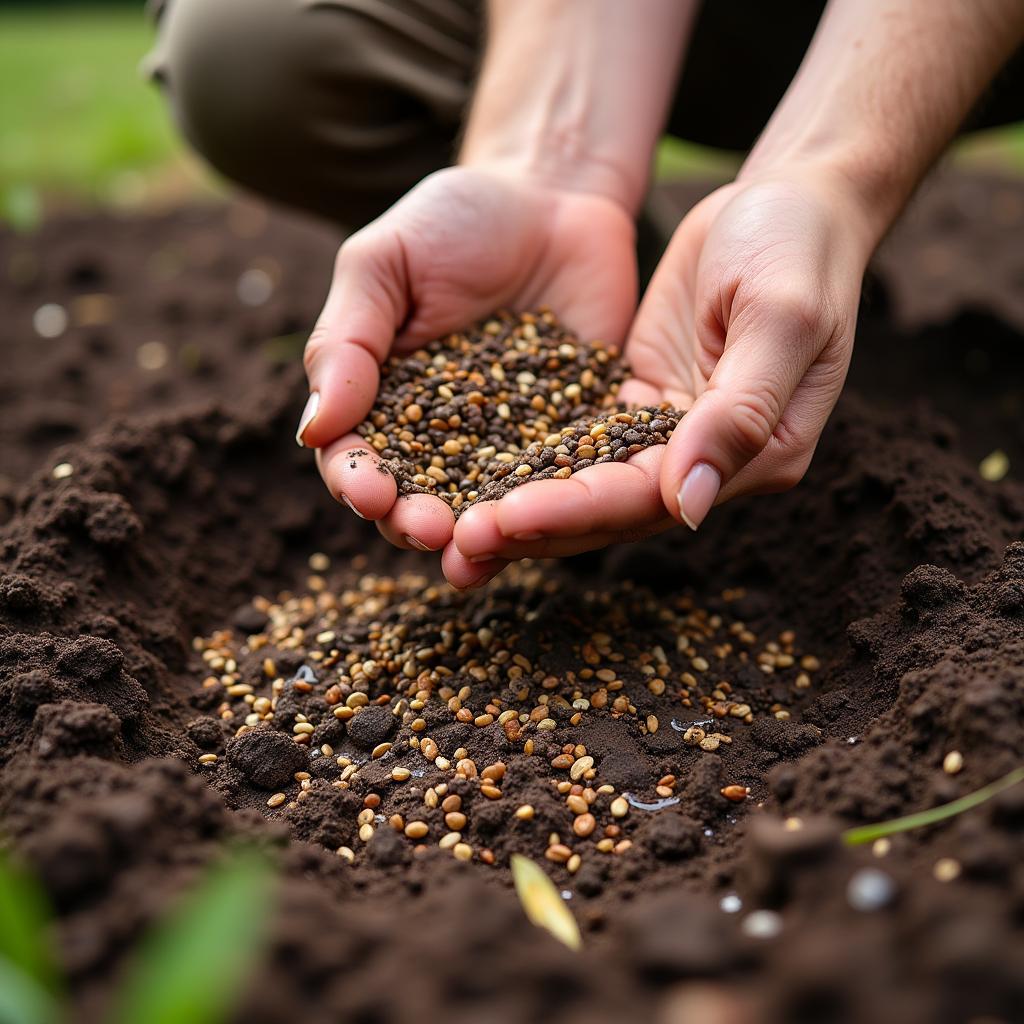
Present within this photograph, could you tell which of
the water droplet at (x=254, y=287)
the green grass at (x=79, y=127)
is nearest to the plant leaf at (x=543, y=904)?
the water droplet at (x=254, y=287)

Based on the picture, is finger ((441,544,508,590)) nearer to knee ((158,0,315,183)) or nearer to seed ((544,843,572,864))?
seed ((544,843,572,864))

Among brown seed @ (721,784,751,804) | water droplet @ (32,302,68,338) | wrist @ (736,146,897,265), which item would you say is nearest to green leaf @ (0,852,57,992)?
brown seed @ (721,784,751,804)

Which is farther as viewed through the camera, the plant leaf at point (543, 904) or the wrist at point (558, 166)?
the wrist at point (558, 166)

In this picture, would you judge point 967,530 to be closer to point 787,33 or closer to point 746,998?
point 746,998

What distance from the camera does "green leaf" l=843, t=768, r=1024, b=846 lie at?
4.25ft

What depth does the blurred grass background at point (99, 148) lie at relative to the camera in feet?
16.3

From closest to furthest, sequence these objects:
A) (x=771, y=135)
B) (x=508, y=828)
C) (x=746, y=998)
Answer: (x=746, y=998)
(x=508, y=828)
(x=771, y=135)

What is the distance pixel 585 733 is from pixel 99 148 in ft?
15.9

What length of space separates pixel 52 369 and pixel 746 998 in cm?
315

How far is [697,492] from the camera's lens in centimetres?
165

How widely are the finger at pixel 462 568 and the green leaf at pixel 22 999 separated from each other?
943 mm

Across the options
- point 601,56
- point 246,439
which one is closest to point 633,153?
point 601,56

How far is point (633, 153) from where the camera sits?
2.66 meters

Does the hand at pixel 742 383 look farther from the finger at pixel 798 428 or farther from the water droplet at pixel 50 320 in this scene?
the water droplet at pixel 50 320
